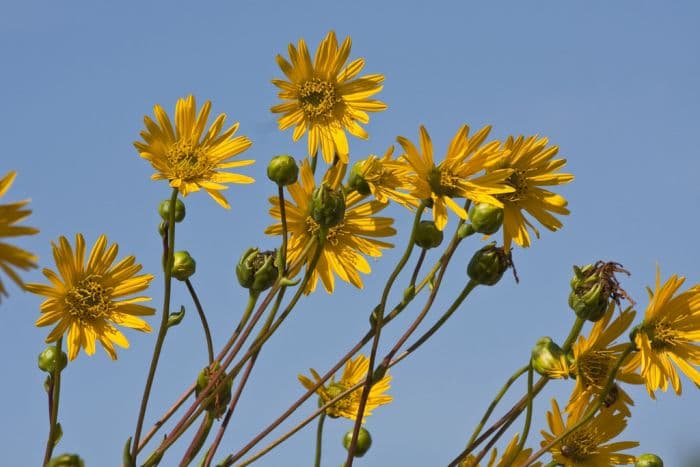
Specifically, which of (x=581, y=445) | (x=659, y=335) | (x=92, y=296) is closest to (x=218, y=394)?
(x=92, y=296)

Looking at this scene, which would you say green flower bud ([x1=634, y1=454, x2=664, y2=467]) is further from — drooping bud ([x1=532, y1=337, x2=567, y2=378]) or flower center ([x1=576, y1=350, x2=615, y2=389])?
drooping bud ([x1=532, y1=337, x2=567, y2=378])

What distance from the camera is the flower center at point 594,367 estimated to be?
2.89 meters

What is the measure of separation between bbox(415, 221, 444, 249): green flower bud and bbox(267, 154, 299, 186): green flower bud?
0.40 metres

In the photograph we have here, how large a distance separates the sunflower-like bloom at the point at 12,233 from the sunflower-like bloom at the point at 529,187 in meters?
1.62

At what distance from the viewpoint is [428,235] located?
9.63 ft

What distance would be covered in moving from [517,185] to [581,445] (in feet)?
2.74

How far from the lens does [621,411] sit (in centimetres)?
301

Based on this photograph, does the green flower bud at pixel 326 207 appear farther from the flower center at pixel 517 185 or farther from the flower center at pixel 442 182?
the flower center at pixel 517 185

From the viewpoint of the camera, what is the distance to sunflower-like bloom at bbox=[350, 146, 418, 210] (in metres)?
2.83

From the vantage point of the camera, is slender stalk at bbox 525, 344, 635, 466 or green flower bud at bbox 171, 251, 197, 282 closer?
slender stalk at bbox 525, 344, 635, 466

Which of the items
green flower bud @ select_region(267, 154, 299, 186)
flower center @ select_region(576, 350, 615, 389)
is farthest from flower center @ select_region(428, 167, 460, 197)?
flower center @ select_region(576, 350, 615, 389)

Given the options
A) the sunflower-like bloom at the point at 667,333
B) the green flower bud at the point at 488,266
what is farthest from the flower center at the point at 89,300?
the sunflower-like bloom at the point at 667,333

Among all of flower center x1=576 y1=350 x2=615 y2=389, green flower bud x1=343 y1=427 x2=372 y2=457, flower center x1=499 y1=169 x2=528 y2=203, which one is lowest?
flower center x1=576 y1=350 x2=615 y2=389

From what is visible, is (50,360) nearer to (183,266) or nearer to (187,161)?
(183,266)
